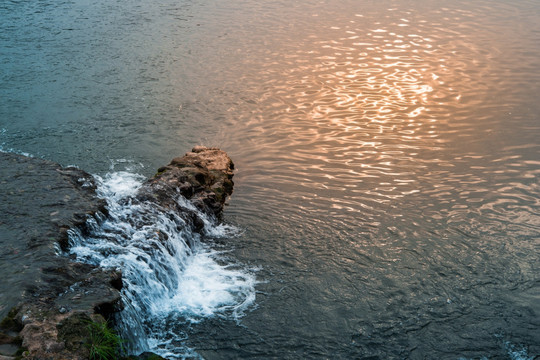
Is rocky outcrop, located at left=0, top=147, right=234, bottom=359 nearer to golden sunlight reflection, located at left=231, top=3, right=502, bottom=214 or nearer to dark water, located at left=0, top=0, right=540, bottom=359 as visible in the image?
dark water, located at left=0, top=0, right=540, bottom=359

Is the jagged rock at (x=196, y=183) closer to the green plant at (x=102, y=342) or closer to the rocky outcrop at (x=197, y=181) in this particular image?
the rocky outcrop at (x=197, y=181)

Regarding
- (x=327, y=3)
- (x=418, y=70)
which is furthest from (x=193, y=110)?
(x=327, y=3)

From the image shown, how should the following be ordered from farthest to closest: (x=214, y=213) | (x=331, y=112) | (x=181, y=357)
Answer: (x=331, y=112) → (x=214, y=213) → (x=181, y=357)

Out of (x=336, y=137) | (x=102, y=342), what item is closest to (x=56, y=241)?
(x=102, y=342)

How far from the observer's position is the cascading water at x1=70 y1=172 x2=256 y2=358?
674 cm

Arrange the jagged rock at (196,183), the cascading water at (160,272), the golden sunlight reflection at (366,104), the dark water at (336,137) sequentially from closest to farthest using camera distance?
the cascading water at (160,272) < the dark water at (336,137) < the jagged rock at (196,183) < the golden sunlight reflection at (366,104)

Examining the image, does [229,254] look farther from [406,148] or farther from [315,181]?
[406,148]

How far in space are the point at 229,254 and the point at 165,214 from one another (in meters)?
1.21

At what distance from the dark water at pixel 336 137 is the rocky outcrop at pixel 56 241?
2.84 feet

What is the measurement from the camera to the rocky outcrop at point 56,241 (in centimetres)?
531

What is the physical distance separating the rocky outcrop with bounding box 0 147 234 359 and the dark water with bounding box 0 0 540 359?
34.1 inches

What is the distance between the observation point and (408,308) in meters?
7.31

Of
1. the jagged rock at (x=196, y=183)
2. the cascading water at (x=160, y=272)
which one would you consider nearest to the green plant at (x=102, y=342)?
the cascading water at (x=160, y=272)

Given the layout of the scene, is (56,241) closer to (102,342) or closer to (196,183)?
(102,342)
